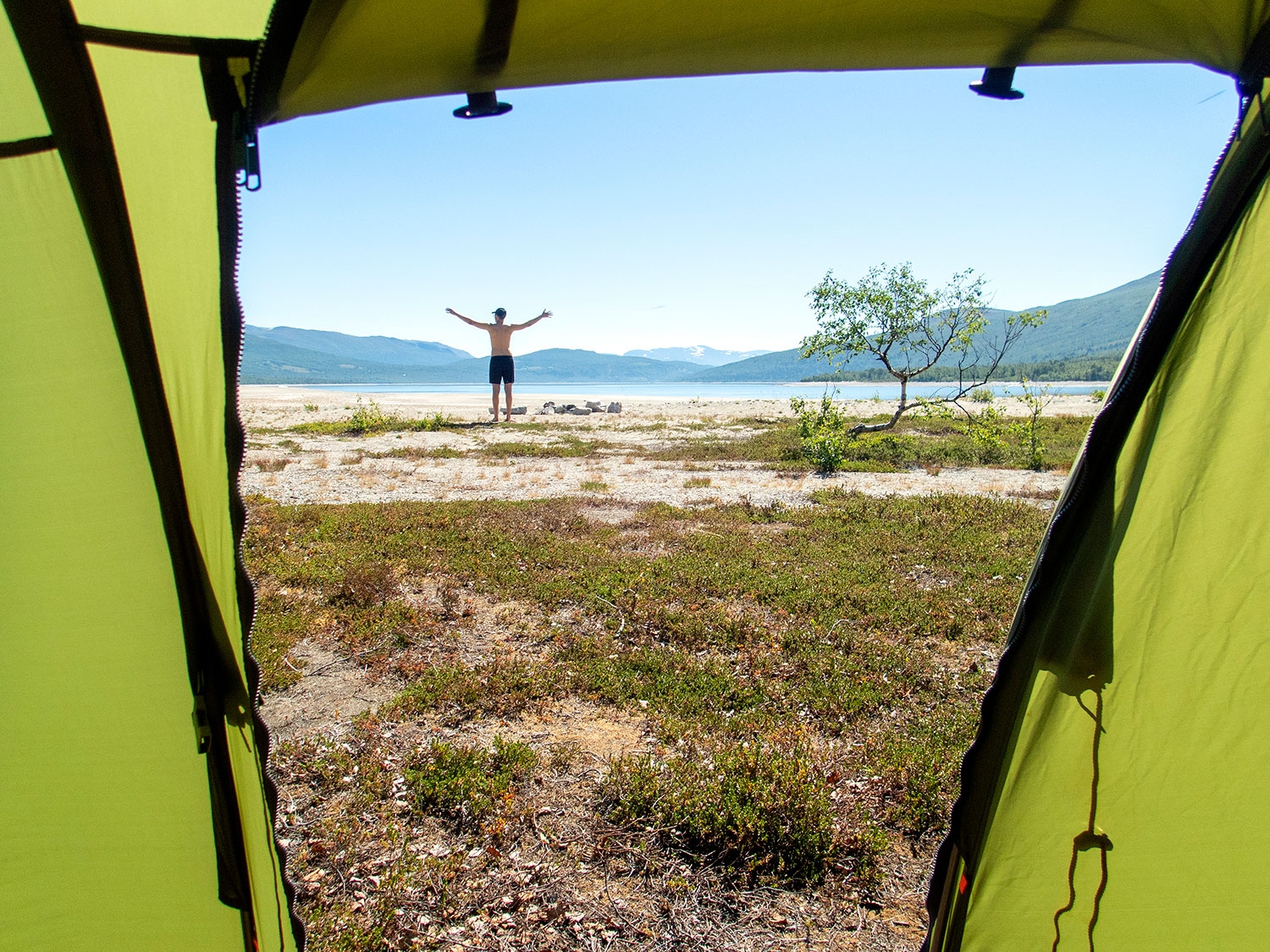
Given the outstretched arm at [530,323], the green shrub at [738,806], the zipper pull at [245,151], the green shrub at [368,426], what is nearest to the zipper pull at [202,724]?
the zipper pull at [245,151]

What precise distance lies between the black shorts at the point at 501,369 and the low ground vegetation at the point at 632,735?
514 inches

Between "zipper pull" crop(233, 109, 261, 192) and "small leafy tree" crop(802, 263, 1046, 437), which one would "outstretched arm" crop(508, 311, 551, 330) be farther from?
"zipper pull" crop(233, 109, 261, 192)

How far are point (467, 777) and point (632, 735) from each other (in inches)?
40.4

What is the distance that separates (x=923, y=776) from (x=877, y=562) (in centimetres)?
394

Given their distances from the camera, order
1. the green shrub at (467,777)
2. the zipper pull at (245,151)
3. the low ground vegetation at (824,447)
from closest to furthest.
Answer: the zipper pull at (245,151), the green shrub at (467,777), the low ground vegetation at (824,447)

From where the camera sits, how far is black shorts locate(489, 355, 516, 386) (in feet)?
67.5

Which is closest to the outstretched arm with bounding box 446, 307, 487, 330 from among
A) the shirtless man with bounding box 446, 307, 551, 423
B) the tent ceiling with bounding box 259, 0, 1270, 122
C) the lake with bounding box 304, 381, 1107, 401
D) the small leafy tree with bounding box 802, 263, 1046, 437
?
the shirtless man with bounding box 446, 307, 551, 423

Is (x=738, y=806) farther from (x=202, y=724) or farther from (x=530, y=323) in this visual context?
(x=530, y=323)

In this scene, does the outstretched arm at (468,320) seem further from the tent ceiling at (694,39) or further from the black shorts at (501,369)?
the tent ceiling at (694,39)

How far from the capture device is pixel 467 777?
12.2 feet

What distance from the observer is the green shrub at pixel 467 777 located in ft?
11.5

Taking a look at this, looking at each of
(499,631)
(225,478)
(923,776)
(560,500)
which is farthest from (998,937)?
(560,500)

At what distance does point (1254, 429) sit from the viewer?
5.25 ft

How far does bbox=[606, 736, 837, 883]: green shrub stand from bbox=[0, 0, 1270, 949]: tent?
1314mm
